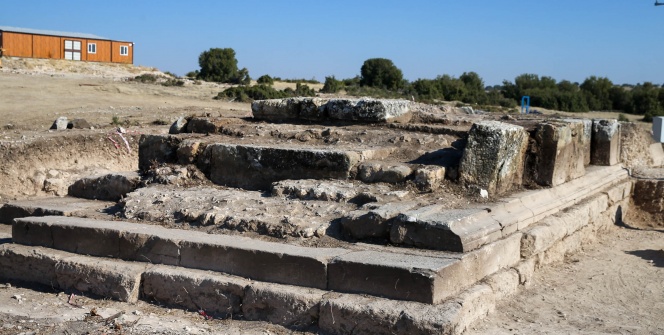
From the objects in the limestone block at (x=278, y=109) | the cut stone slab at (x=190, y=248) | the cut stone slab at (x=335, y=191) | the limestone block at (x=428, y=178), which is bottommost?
the cut stone slab at (x=190, y=248)

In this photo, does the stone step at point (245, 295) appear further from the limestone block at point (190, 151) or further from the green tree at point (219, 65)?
the green tree at point (219, 65)

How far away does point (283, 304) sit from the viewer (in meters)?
4.71

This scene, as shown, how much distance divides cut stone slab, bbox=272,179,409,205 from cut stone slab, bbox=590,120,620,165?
3.67 m

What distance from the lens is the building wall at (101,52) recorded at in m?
31.8

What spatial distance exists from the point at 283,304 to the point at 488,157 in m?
2.32

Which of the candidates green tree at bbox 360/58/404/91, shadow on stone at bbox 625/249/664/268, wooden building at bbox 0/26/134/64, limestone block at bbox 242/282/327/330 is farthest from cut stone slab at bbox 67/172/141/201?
wooden building at bbox 0/26/134/64

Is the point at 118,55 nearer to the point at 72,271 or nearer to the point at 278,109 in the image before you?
the point at 278,109

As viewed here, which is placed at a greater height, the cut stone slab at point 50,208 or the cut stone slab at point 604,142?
the cut stone slab at point 604,142

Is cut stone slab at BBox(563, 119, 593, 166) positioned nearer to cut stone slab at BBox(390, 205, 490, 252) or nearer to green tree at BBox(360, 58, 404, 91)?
cut stone slab at BBox(390, 205, 490, 252)

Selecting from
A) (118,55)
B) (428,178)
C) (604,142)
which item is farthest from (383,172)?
(118,55)

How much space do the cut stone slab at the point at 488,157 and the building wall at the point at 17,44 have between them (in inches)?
1097

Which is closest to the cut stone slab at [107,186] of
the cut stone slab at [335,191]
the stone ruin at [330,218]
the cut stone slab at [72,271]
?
the stone ruin at [330,218]

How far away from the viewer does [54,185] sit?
32.7ft

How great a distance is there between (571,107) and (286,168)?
19.3 m
